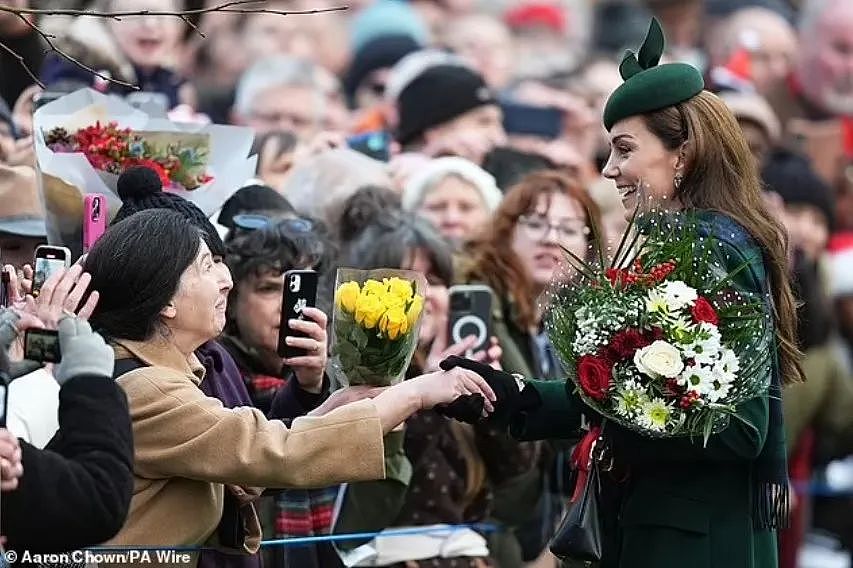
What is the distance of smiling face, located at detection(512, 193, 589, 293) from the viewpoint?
8.26 meters

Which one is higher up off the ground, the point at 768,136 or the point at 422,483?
the point at 768,136

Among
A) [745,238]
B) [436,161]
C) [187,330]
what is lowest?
[187,330]

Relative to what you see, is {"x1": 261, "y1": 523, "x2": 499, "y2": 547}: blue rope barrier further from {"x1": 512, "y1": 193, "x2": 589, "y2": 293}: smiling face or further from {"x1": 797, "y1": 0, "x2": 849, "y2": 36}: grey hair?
{"x1": 797, "y1": 0, "x2": 849, "y2": 36}: grey hair

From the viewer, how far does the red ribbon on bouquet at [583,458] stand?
5.60 metres

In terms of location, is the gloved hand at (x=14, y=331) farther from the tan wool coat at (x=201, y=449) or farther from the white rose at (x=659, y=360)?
the white rose at (x=659, y=360)

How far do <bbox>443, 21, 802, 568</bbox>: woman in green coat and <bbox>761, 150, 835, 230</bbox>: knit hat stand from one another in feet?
18.1

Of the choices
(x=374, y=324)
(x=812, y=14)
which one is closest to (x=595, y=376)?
(x=374, y=324)

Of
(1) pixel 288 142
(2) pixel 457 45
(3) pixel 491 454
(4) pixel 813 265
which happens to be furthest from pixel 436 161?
(2) pixel 457 45

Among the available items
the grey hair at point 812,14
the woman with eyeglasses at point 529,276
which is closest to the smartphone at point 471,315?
the woman with eyeglasses at point 529,276

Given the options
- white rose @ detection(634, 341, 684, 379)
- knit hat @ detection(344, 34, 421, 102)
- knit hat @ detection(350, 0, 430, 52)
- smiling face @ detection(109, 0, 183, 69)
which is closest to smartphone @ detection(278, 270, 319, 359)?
white rose @ detection(634, 341, 684, 379)

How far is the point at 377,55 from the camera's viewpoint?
1296cm

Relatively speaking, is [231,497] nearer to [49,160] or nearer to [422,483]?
[49,160]

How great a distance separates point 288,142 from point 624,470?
3.70m

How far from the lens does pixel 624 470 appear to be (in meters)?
5.69
